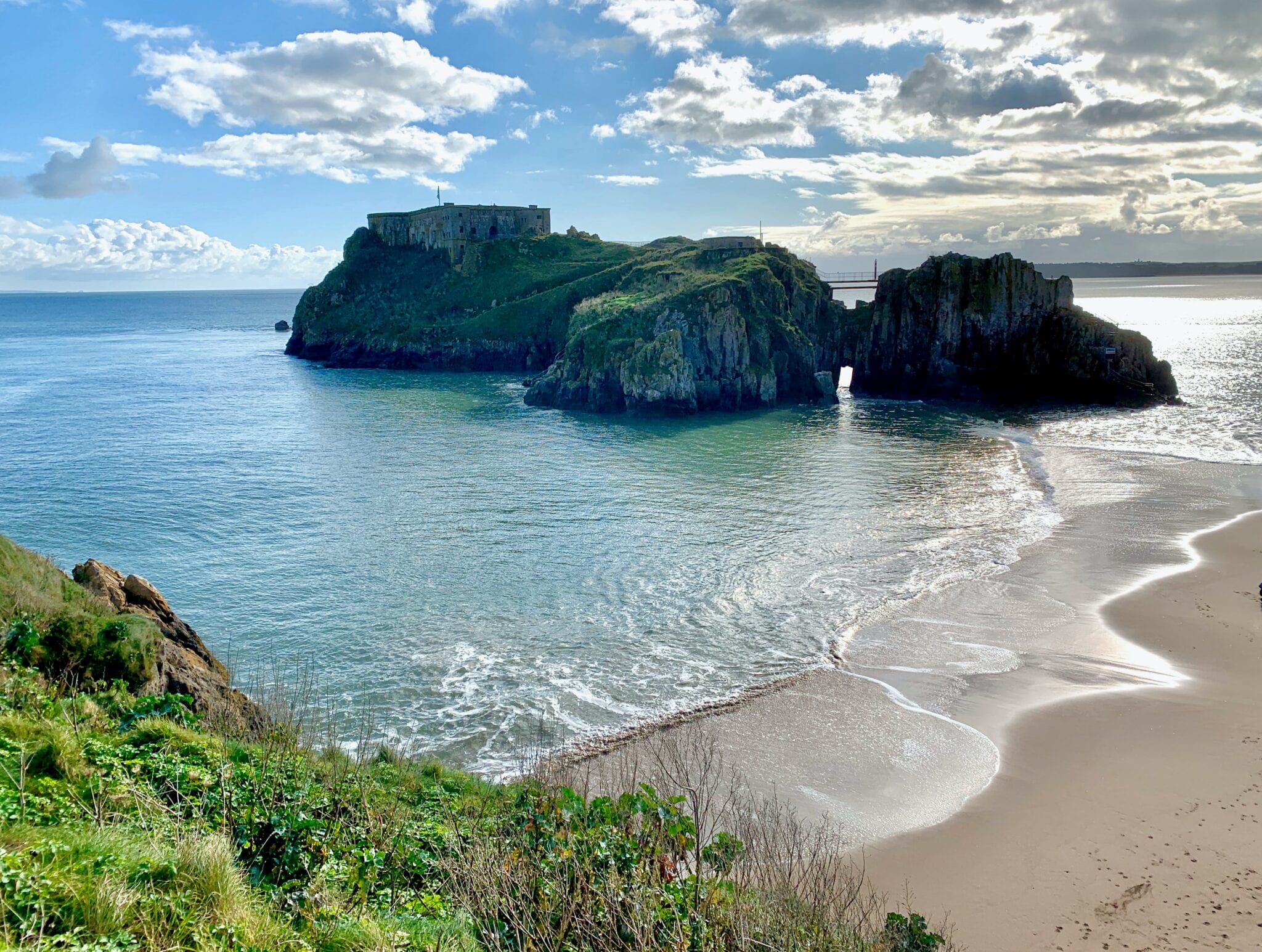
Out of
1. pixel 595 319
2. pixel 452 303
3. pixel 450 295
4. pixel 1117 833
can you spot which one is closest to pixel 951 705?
pixel 1117 833

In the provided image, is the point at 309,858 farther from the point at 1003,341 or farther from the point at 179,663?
the point at 1003,341

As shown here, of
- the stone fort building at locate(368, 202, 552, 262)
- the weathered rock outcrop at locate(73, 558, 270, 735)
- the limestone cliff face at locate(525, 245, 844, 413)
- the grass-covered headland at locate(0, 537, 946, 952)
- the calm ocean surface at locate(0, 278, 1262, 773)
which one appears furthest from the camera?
the stone fort building at locate(368, 202, 552, 262)

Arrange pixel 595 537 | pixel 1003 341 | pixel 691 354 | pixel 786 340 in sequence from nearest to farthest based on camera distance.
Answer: pixel 595 537 < pixel 691 354 < pixel 1003 341 < pixel 786 340

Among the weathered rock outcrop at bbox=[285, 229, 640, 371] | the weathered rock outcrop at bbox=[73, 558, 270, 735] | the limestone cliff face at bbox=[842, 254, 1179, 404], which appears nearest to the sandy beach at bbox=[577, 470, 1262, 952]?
the weathered rock outcrop at bbox=[73, 558, 270, 735]

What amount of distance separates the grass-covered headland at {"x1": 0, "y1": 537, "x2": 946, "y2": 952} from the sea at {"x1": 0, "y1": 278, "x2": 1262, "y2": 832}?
6062 mm

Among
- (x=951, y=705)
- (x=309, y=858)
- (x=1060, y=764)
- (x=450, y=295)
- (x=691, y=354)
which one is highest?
(x=450, y=295)

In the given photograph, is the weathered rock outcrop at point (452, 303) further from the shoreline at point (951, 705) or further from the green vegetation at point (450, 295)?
the shoreline at point (951, 705)

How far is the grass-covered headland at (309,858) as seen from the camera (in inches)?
277

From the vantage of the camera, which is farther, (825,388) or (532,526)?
(825,388)

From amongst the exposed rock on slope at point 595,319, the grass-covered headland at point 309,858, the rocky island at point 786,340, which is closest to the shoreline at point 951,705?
the grass-covered headland at point 309,858

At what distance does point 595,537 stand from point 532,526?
315cm

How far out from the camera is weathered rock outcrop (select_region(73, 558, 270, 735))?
553 inches

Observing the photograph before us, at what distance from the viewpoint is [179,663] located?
14945 millimetres

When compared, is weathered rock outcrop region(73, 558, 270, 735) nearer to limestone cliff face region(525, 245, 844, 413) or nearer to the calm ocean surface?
the calm ocean surface
